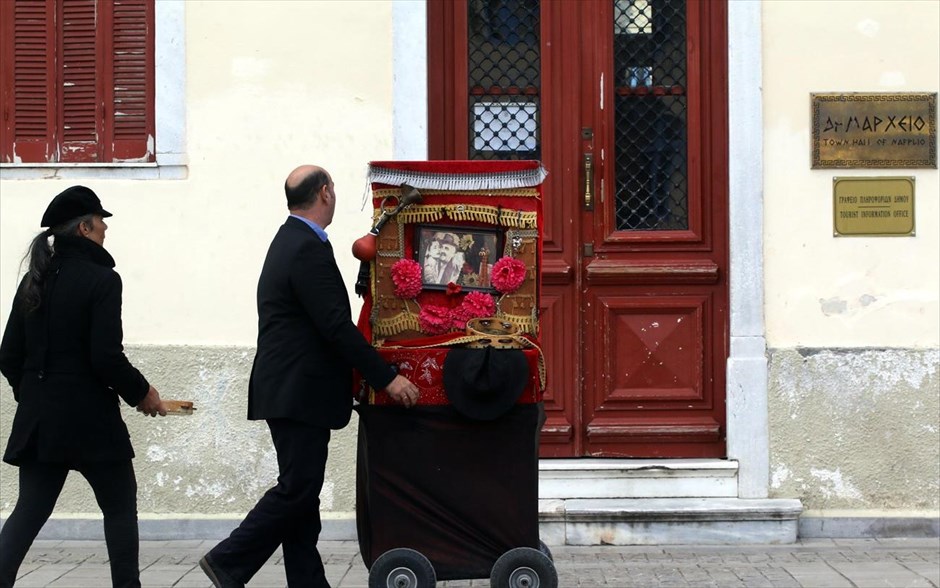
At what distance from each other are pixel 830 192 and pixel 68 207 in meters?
4.06

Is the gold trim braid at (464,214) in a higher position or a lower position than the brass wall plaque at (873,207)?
lower

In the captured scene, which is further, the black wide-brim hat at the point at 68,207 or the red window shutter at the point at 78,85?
the red window shutter at the point at 78,85

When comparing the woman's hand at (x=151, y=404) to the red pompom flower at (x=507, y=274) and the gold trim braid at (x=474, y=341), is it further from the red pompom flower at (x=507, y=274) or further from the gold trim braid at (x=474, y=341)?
the red pompom flower at (x=507, y=274)

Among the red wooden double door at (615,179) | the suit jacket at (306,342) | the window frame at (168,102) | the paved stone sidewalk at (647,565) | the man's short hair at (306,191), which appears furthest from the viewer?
the red wooden double door at (615,179)

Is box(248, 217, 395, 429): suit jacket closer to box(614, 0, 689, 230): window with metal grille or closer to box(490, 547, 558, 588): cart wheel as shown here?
box(490, 547, 558, 588): cart wheel

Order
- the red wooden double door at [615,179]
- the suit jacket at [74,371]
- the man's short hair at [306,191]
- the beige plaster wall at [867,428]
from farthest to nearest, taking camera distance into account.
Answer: the red wooden double door at [615,179], the beige plaster wall at [867,428], the man's short hair at [306,191], the suit jacket at [74,371]

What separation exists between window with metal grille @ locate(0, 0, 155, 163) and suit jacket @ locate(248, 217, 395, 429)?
254 centimetres

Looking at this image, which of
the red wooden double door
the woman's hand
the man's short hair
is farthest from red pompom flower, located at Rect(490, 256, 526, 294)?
the red wooden double door

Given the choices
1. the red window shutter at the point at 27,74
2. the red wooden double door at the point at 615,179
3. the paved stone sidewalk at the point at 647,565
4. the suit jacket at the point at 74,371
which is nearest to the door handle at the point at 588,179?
the red wooden double door at the point at 615,179

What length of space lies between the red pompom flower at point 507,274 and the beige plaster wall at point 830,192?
2420 millimetres

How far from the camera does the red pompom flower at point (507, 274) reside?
5.43 metres

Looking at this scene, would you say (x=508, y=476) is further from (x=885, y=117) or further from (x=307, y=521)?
(x=885, y=117)

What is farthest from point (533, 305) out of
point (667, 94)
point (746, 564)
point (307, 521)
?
point (667, 94)

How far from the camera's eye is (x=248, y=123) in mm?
7512
